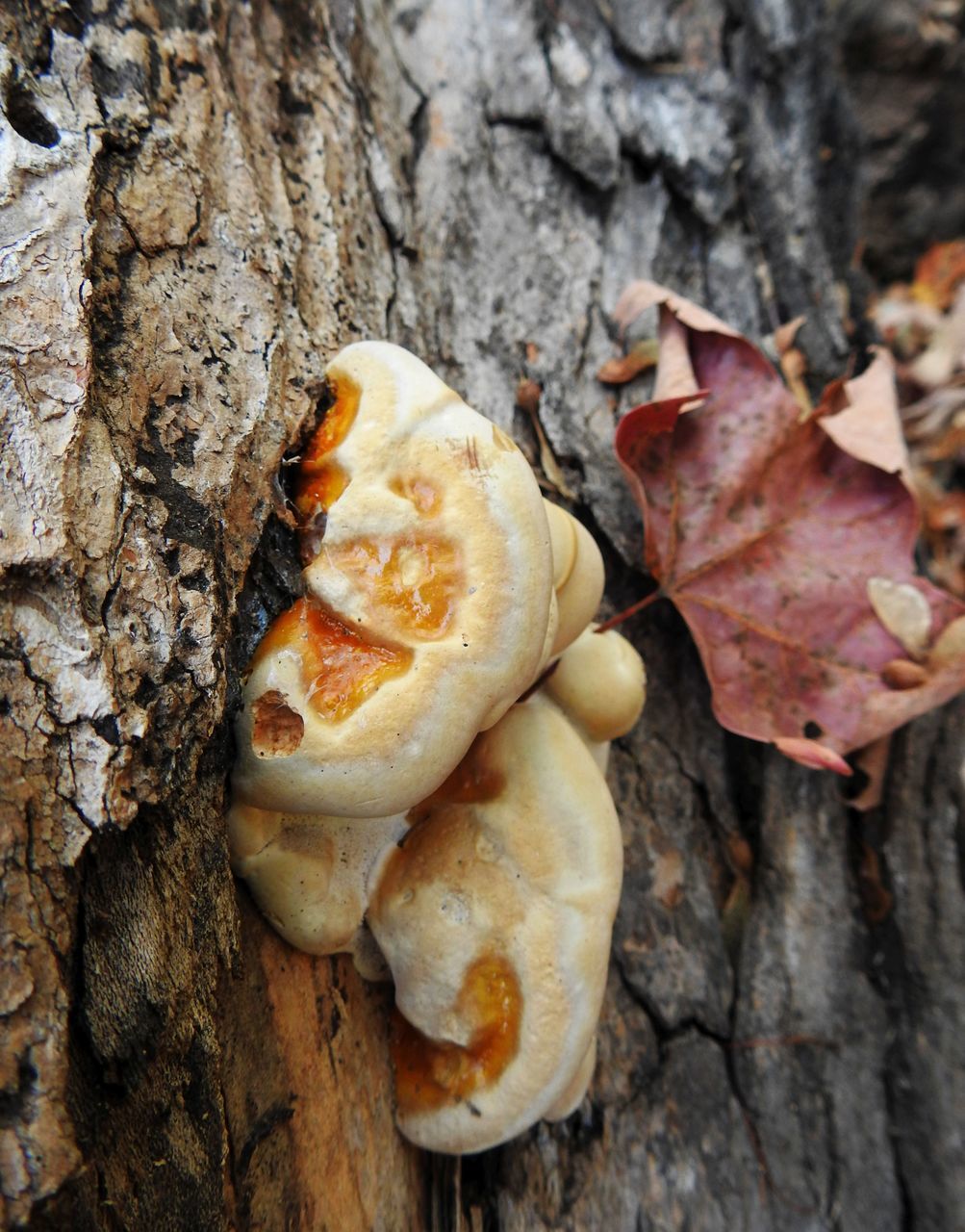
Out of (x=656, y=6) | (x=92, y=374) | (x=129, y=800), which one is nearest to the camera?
(x=129, y=800)

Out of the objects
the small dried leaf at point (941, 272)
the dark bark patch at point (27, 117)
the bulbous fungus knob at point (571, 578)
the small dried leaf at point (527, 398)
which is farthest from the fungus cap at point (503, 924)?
the small dried leaf at point (941, 272)

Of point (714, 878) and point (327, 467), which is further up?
point (327, 467)

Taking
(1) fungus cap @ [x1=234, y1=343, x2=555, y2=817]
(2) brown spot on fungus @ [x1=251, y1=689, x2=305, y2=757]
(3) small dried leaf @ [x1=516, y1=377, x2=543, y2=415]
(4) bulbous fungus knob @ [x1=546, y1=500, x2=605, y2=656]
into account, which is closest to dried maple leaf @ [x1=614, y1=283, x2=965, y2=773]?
(3) small dried leaf @ [x1=516, y1=377, x2=543, y2=415]

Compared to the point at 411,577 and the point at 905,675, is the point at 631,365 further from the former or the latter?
the point at 411,577

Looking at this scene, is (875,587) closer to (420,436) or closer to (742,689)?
(742,689)

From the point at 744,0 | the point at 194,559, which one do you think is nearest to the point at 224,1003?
the point at 194,559

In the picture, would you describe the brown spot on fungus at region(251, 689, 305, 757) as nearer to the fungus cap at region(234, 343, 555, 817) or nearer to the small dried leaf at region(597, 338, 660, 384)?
the fungus cap at region(234, 343, 555, 817)

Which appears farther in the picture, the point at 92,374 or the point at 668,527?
the point at 668,527

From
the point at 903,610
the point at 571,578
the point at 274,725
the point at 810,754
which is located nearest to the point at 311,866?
the point at 274,725

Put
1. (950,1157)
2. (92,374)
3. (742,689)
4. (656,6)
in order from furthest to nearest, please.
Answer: (656,6), (950,1157), (742,689), (92,374)
